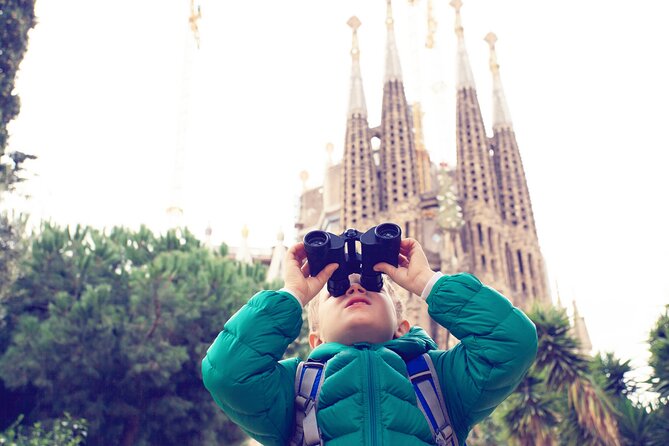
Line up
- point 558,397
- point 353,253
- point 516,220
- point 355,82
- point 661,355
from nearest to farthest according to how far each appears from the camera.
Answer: point 353,253 → point 661,355 → point 558,397 → point 516,220 → point 355,82

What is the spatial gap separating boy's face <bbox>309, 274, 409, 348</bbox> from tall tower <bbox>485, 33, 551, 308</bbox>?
24.2 m

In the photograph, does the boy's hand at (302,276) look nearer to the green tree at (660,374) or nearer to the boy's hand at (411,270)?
the boy's hand at (411,270)

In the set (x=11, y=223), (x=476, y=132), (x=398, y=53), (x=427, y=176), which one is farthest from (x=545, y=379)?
(x=398, y=53)

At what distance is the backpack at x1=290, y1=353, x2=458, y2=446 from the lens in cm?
234

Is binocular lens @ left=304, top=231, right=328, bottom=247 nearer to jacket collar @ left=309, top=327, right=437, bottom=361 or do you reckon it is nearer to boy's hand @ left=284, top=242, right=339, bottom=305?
boy's hand @ left=284, top=242, right=339, bottom=305

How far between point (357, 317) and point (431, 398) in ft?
1.35

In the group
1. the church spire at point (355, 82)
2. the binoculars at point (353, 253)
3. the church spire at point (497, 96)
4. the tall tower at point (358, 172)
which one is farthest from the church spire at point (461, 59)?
the binoculars at point (353, 253)

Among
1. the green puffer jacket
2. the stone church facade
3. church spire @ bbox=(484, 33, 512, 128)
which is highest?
church spire @ bbox=(484, 33, 512, 128)

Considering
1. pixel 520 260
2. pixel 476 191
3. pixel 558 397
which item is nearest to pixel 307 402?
pixel 558 397


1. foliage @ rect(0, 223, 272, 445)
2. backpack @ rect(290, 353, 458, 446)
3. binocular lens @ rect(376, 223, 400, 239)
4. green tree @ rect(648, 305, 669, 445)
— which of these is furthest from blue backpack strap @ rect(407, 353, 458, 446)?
foliage @ rect(0, 223, 272, 445)

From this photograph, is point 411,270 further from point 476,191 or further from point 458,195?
point 458,195

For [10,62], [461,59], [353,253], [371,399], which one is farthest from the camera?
[461,59]

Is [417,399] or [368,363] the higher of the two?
[368,363]

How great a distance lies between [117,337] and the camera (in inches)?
457
